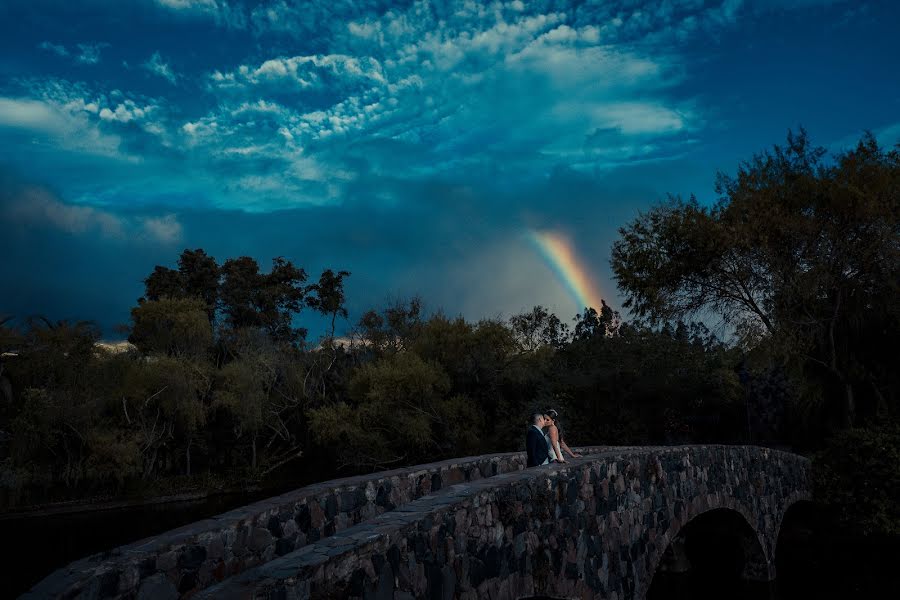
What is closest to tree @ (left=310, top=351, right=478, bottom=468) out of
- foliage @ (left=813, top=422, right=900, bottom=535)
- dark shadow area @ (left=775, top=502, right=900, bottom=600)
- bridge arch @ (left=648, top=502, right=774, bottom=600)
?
bridge arch @ (left=648, top=502, right=774, bottom=600)

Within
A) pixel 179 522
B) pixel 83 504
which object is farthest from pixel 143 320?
pixel 179 522

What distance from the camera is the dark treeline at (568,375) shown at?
69.0 ft

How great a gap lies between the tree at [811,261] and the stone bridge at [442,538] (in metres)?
9.70

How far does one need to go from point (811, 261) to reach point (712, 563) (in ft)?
31.7

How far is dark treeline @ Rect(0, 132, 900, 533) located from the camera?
A: 21.0 metres

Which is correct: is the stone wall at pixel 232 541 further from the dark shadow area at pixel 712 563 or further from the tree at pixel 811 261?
the tree at pixel 811 261

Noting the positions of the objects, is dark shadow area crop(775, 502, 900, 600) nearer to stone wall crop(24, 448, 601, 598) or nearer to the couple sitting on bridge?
the couple sitting on bridge

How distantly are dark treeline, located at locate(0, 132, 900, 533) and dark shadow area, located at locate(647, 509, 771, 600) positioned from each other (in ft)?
10.6

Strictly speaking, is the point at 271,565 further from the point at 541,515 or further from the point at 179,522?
the point at 179,522

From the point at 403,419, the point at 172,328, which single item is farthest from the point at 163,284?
the point at 403,419

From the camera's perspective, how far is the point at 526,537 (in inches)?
308

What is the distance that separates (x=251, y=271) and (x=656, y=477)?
158 ft

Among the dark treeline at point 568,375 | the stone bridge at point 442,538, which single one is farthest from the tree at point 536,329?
the stone bridge at point 442,538

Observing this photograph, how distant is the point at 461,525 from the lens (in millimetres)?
6719
